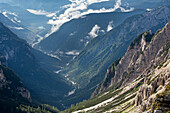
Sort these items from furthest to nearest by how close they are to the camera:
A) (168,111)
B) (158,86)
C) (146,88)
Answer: (146,88), (158,86), (168,111)

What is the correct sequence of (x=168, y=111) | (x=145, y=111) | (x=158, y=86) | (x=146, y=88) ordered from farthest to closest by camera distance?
(x=146, y=88)
(x=158, y=86)
(x=145, y=111)
(x=168, y=111)

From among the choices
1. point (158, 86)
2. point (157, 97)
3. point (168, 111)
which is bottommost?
point (168, 111)

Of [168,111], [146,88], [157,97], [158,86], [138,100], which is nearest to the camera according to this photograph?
[168,111]

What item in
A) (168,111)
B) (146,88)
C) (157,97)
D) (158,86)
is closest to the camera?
(168,111)

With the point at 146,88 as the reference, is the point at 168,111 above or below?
below

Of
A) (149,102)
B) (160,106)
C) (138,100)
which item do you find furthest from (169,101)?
(138,100)

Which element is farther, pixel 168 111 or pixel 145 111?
pixel 145 111

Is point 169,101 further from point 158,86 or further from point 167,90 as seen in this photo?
point 158,86

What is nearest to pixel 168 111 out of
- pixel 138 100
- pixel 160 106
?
pixel 160 106

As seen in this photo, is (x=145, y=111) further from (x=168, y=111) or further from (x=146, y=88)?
(x=146, y=88)
